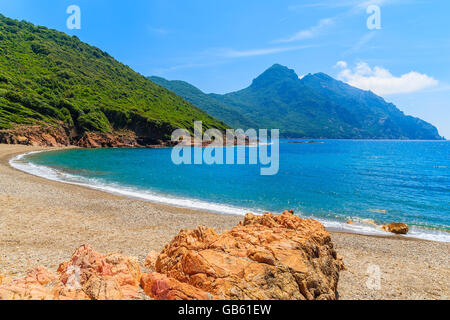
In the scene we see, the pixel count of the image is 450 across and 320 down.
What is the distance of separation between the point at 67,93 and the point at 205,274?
150 metres

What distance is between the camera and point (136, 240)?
17.0 meters

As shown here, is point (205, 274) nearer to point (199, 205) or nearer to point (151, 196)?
point (199, 205)

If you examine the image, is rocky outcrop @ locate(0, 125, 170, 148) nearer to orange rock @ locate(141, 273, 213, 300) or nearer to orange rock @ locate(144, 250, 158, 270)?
orange rock @ locate(144, 250, 158, 270)

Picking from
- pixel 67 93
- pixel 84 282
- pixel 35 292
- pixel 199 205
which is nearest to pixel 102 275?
pixel 84 282

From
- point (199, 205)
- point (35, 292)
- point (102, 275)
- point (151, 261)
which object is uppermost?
point (35, 292)

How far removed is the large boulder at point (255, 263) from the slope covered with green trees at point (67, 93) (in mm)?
106602

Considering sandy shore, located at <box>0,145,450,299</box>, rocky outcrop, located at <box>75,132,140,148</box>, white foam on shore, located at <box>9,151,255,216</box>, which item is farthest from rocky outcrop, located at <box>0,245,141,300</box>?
rocky outcrop, located at <box>75,132,140,148</box>

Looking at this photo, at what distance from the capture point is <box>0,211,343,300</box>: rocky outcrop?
7.38m

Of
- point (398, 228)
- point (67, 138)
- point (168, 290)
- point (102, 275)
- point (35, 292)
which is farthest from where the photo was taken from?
point (67, 138)

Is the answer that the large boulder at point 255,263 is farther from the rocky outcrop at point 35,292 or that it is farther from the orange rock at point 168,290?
the rocky outcrop at point 35,292

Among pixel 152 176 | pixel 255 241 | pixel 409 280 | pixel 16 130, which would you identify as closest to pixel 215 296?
pixel 255 241

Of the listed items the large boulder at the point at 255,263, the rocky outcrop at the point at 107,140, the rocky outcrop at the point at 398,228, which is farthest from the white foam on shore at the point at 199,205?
the rocky outcrop at the point at 107,140

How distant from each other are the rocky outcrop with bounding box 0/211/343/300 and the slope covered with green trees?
10503cm
